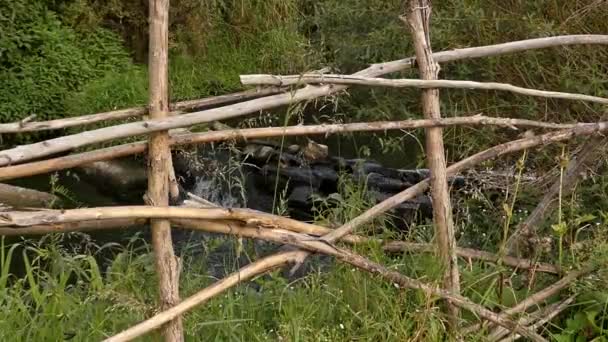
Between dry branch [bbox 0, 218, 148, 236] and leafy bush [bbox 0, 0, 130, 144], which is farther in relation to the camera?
leafy bush [bbox 0, 0, 130, 144]

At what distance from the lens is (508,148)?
→ 2990 mm

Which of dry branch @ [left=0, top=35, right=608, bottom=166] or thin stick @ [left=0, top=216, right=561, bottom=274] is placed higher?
dry branch @ [left=0, top=35, right=608, bottom=166]

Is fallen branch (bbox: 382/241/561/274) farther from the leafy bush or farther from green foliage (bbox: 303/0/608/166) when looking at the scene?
the leafy bush

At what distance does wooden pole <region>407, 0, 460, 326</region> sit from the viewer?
9.18ft

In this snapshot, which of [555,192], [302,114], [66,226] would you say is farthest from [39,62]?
[66,226]

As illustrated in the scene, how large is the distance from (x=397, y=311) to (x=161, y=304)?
77 cm

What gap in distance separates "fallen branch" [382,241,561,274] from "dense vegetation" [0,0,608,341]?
0.17ft

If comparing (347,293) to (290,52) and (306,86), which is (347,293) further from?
(290,52)

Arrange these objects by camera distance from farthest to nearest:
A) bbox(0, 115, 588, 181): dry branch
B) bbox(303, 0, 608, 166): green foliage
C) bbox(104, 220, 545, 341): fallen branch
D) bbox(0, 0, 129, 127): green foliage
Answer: bbox(0, 0, 129, 127): green foliage < bbox(303, 0, 608, 166): green foliage < bbox(104, 220, 545, 341): fallen branch < bbox(0, 115, 588, 181): dry branch

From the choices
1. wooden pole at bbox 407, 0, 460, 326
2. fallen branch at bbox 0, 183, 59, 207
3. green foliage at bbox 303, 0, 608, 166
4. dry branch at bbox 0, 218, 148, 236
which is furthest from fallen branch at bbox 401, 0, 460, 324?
fallen branch at bbox 0, 183, 59, 207

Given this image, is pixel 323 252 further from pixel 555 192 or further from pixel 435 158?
pixel 555 192

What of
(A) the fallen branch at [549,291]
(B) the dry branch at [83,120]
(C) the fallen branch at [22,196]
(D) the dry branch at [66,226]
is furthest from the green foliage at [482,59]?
(D) the dry branch at [66,226]

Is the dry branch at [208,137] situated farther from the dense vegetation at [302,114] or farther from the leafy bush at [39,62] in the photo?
the leafy bush at [39,62]

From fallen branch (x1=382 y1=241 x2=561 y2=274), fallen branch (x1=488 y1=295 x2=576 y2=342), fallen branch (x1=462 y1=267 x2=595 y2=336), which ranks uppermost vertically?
fallen branch (x1=382 y1=241 x2=561 y2=274)
